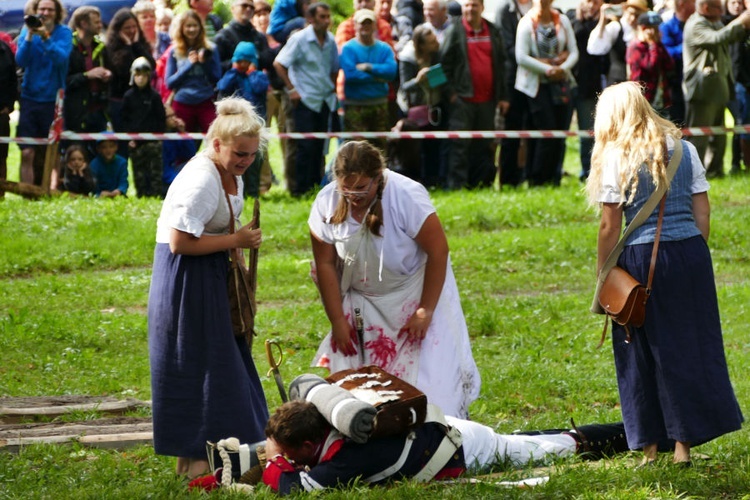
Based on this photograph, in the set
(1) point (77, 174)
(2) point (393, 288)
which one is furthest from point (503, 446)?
(1) point (77, 174)

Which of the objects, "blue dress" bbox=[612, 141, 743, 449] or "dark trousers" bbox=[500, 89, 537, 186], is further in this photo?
"dark trousers" bbox=[500, 89, 537, 186]

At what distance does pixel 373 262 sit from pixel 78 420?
2441 millimetres

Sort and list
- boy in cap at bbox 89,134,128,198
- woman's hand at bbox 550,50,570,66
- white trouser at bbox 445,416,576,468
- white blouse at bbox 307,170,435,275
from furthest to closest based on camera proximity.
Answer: woman's hand at bbox 550,50,570,66
boy in cap at bbox 89,134,128,198
white blouse at bbox 307,170,435,275
white trouser at bbox 445,416,576,468

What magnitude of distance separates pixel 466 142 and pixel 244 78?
2710 millimetres

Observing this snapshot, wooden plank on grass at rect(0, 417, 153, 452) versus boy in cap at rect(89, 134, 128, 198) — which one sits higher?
boy in cap at rect(89, 134, 128, 198)

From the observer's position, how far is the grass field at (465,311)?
21.2 ft

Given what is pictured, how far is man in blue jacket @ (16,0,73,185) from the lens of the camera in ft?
50.0

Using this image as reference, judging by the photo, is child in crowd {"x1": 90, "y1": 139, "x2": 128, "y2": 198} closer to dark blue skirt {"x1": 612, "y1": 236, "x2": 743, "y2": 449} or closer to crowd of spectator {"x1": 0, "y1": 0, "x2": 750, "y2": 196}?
crowd of spectator {"x1": 0, "y1": 0, "x2": 750, "y2": 196}

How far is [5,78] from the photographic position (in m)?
15.6

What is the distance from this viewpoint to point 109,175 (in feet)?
52.4

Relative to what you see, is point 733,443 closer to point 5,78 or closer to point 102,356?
point 102,356

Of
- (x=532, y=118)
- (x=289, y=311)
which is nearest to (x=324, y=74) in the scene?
(x=532, y=118)

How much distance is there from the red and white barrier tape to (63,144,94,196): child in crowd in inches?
7.6

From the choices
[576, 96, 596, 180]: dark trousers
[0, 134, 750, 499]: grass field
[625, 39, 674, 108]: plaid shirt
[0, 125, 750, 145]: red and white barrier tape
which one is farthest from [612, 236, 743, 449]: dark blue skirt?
[576, 96, 596, 180]: dark trousers
